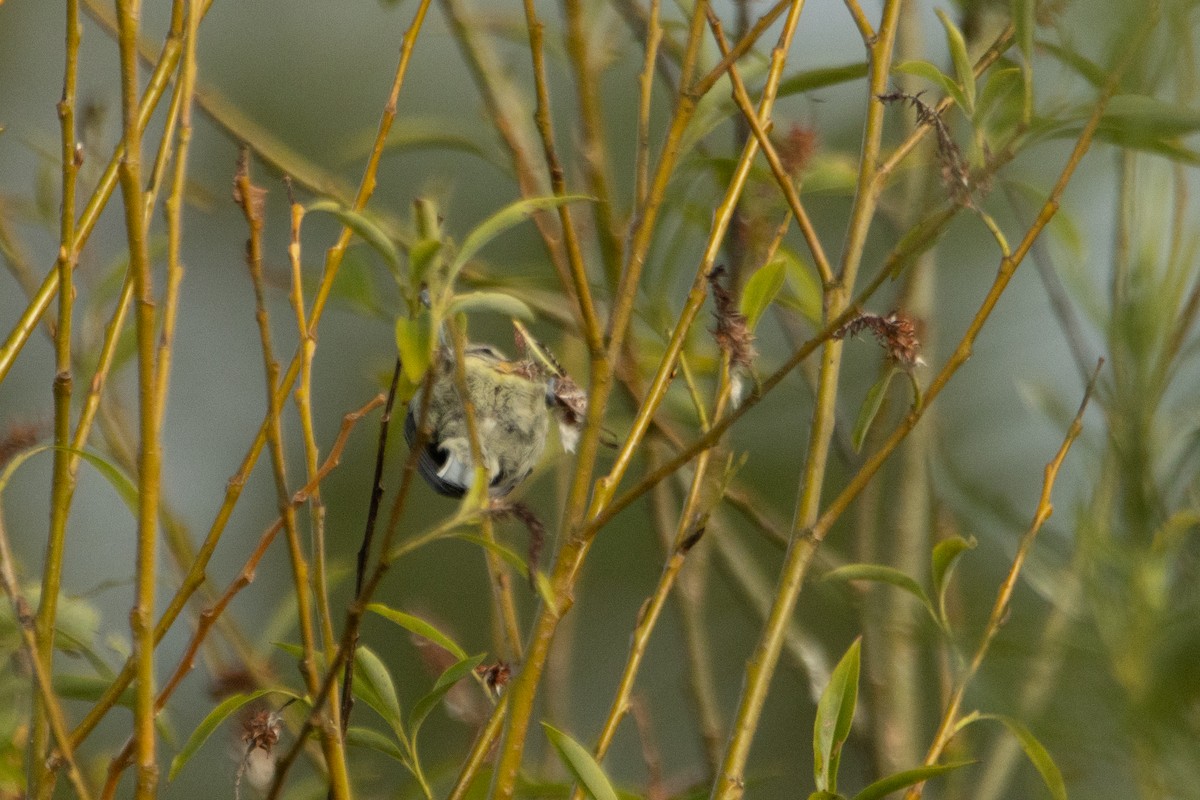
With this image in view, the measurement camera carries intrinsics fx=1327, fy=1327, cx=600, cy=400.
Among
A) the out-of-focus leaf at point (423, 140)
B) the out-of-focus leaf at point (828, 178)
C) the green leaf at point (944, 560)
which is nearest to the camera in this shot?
the green leaf at point (944, 560)

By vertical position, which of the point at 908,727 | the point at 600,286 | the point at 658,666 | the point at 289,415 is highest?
the point at 600,286

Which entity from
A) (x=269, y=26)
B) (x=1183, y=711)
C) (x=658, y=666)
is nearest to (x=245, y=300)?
(x=269, y=26)

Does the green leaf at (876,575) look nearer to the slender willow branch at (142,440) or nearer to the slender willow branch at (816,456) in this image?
the slender willow branch at (816,456)

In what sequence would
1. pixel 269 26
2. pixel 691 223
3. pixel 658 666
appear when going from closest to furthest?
pixel 691 223 < pixel 658 666 < pixel 269 26

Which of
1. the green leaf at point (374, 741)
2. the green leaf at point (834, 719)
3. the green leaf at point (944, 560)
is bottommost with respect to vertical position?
the green leaf at point (374, 741)

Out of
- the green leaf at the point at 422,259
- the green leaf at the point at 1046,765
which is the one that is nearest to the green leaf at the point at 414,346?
the green leaf at the point at 422,259

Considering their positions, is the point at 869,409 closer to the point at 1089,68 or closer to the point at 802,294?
the point at 1089,68

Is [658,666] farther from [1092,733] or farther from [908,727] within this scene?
[1092,733]
